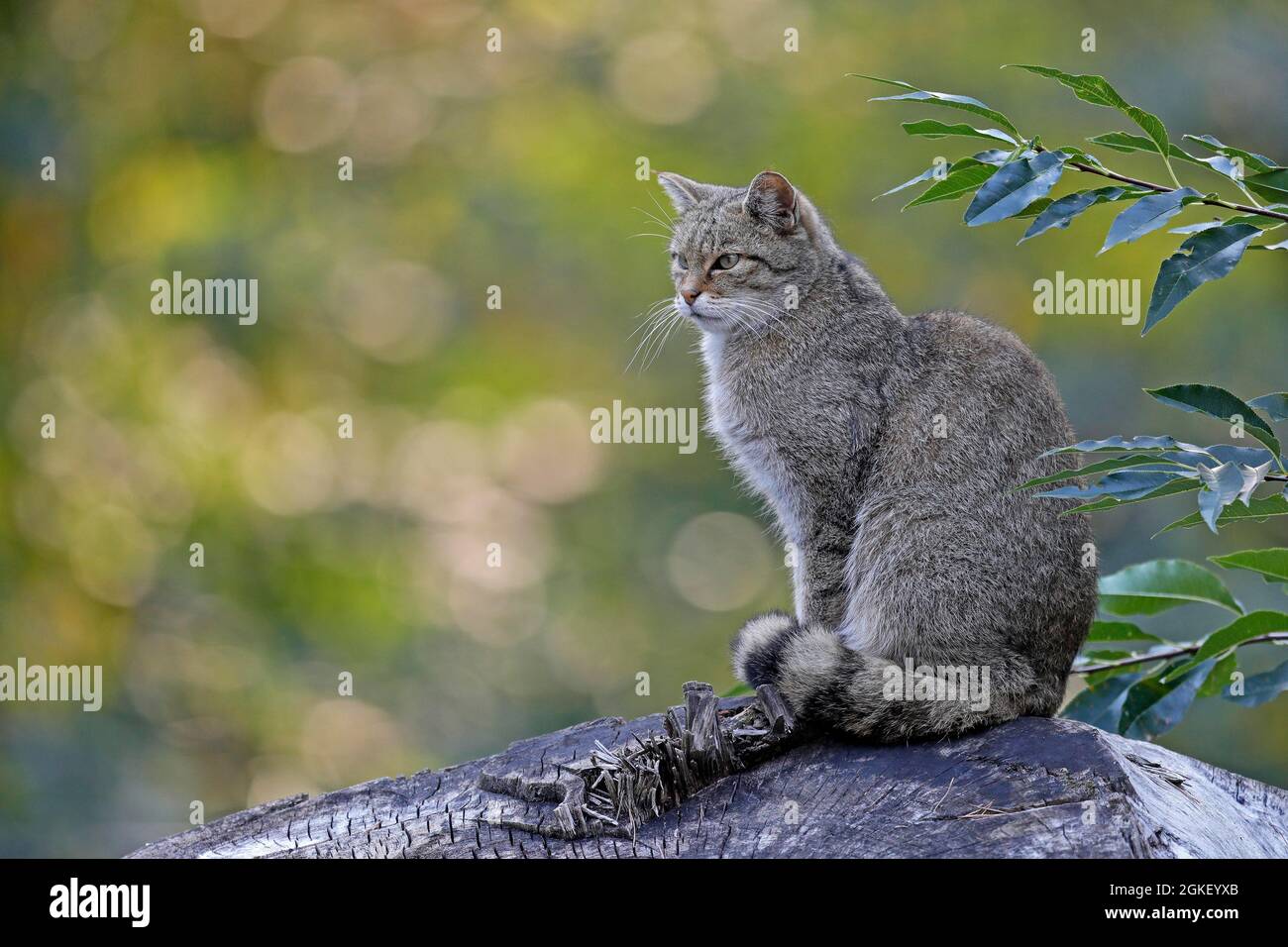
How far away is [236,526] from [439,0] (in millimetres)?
4882

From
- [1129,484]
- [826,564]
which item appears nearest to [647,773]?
[1129,484]

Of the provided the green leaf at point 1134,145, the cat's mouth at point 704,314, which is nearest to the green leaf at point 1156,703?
the green leaf at point 1134,145

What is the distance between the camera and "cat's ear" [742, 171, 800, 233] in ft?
17.3

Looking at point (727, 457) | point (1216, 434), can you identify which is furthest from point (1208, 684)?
point (1216, 434)

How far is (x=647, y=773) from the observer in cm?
348

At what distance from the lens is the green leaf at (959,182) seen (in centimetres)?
328

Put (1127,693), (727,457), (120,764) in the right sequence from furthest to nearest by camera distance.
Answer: (120,764)
(727,457)
(1127,693)

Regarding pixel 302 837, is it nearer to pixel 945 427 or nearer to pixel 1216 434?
pixel 945 427

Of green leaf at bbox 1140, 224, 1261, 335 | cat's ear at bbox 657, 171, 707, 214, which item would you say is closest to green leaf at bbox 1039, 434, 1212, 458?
green leaf at bbox 1140, 224, 1261, 335

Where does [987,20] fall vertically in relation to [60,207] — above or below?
above

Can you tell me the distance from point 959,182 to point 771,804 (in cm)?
169

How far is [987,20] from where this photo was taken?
10523mm

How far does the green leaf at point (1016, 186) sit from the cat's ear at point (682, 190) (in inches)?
103

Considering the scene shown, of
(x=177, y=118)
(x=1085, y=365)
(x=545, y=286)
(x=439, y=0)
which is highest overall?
(x=439, y=0)
